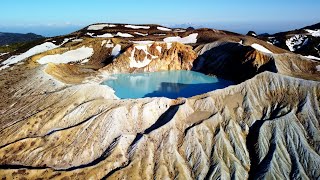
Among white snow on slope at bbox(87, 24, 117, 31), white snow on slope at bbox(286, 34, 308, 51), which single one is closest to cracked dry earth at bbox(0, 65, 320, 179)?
white snow on slope at bbox(286, 34, 308, 51)

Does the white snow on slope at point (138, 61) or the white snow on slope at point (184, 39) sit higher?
the white snow on slope at point (184, 39)

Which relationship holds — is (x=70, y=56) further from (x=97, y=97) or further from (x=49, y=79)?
(x=97, y=97)

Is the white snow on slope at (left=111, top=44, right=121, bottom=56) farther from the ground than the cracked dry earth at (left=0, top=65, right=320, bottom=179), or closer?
farther from the ground

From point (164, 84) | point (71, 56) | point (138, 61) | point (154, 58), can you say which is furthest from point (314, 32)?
point (71, 56)

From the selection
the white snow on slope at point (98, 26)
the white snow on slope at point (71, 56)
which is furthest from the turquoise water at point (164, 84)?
the white snow on slope at point (98, 26)

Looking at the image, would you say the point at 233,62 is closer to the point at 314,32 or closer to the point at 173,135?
the point at 173,135

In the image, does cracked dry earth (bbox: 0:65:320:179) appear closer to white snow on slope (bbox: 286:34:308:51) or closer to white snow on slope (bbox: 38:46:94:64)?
white snow on slope (bbox: 38:46:94:64)

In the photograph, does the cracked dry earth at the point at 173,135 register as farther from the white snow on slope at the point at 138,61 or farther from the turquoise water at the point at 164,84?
the white snow on slope at the point at 138,61
